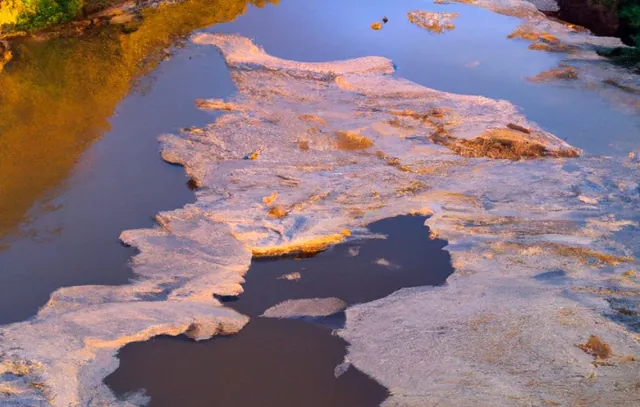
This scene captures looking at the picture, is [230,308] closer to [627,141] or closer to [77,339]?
[77,339]

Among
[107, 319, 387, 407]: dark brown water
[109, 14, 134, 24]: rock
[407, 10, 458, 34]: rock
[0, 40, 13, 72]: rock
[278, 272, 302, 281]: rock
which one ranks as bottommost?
[107, 319, 387, 407]: dark brown water

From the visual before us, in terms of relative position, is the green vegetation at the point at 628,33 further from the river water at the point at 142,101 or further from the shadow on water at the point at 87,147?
the shadow on water at the point at 87,147

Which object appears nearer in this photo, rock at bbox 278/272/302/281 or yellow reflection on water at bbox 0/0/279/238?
rock at bbox 278/272/302/281

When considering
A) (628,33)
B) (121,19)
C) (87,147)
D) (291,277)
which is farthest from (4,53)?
(628,33)

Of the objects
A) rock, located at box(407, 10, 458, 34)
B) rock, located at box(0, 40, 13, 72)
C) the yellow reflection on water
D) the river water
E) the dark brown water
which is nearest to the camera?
the dark brown water

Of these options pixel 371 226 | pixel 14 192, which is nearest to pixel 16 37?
pixel 14 192

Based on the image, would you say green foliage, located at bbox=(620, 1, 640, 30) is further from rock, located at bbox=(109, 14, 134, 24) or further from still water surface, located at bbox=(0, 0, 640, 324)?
rock, located at bbox=(109, 14, 134, 24)

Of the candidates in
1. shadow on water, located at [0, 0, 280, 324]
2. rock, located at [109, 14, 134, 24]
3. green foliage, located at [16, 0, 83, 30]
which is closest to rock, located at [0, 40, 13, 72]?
shadow on water, located at [0, 0, 280, 324]
